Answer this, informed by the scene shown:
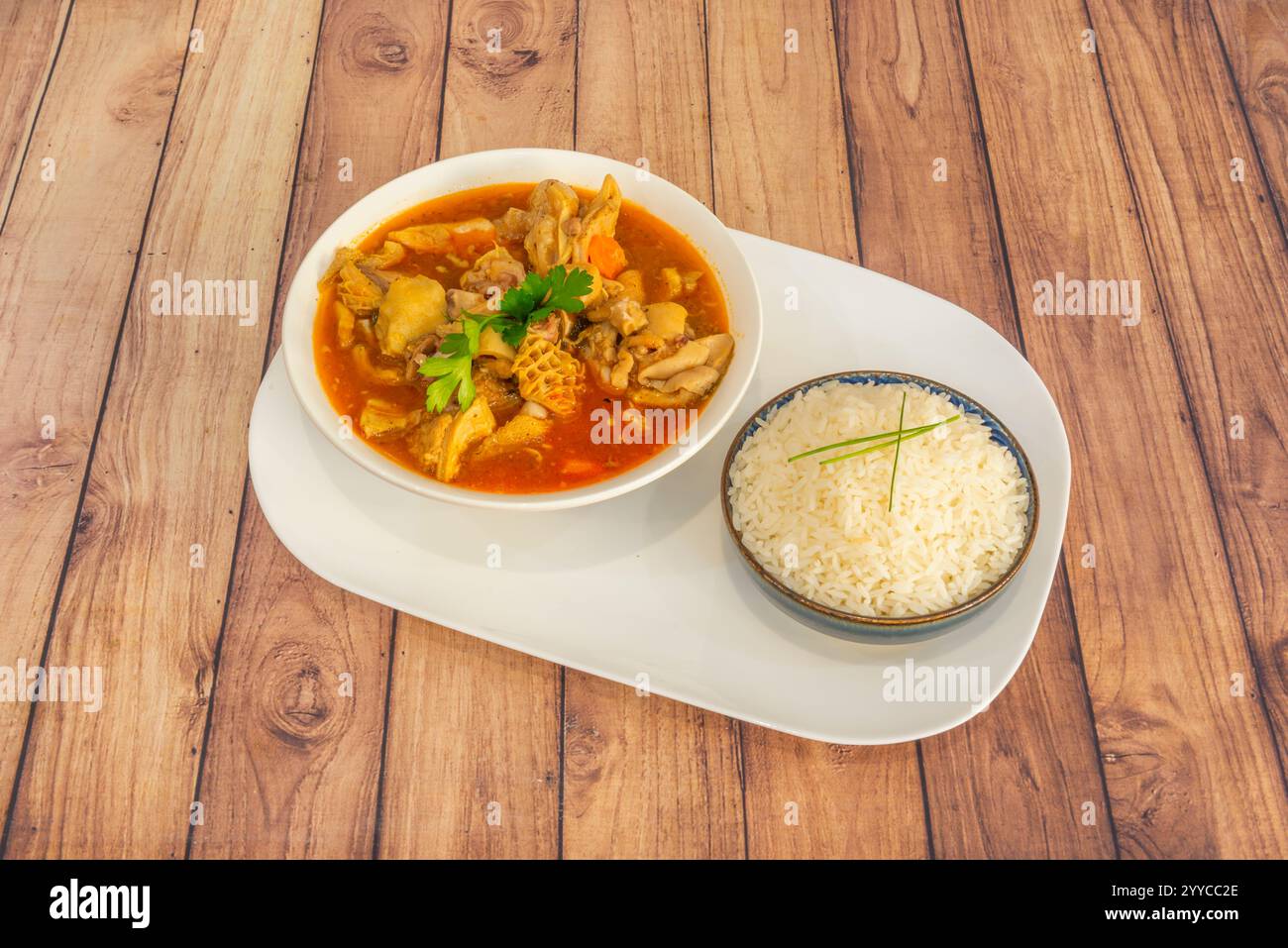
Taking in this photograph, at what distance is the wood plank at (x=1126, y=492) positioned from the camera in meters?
2.80

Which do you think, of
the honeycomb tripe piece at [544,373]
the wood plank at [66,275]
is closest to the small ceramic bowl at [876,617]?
the honeycomb tripe piece at [544,373]

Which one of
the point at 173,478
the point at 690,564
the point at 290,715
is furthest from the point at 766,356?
the point at 173,478

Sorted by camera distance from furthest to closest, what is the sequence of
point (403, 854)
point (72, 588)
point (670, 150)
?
1. point (670, 150)
2. point (72, 588)
3. point (403, 854)

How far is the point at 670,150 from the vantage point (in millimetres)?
4039

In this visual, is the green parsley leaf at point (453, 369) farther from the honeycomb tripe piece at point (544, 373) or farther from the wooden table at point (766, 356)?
the wooden table at point (766, 356)

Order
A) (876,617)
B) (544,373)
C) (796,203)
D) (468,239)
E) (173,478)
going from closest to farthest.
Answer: (876,617)
(544,373)
(468,239)
(173,478)
(796,203)

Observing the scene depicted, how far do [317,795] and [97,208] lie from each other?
224cm

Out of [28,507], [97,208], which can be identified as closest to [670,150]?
[97,208]

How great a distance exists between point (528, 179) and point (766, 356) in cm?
84

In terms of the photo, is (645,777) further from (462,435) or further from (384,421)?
(384,421)

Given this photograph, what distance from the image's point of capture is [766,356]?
3.25 m

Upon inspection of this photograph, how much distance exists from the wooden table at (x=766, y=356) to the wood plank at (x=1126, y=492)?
11 millimetres

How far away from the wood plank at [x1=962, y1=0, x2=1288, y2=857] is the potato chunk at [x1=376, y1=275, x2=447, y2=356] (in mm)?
1800
